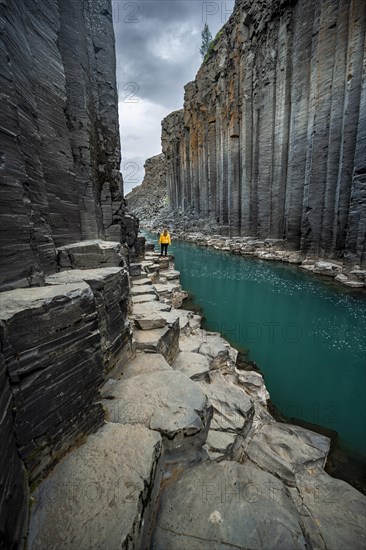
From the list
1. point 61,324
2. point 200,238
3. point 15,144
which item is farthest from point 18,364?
point 200,238

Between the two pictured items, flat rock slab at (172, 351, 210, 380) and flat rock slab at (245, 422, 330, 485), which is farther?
flat rock slab at (172, 351, 210, 380)

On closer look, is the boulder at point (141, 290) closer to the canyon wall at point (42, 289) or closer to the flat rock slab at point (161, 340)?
the flat rock slab at point (161, 340)

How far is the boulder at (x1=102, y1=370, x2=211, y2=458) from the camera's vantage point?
2506 mm

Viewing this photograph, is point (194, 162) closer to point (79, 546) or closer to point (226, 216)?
point (226, 216)

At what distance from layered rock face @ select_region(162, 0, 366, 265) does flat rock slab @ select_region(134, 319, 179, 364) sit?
37.5 feet

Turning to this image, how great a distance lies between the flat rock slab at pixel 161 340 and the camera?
433cm

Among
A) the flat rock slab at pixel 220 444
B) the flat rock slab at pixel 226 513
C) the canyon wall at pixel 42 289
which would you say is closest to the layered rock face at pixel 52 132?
the canyon wall at pixel 42 289

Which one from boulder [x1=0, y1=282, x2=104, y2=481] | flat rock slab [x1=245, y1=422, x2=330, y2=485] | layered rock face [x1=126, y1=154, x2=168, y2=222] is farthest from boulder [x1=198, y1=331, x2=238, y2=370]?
layered rock face [x1=126, y1=154, x2=168, y2=222]

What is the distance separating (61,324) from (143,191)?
7898cm

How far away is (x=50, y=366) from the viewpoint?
1.95m

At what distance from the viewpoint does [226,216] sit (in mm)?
27703

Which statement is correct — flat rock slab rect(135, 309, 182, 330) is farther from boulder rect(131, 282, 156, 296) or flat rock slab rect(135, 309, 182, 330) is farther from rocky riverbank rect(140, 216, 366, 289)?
rocky riverbank rect(140, 216, 366, 289)

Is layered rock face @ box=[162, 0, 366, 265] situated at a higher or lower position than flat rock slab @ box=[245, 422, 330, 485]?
higher

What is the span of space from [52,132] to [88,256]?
2.43m
